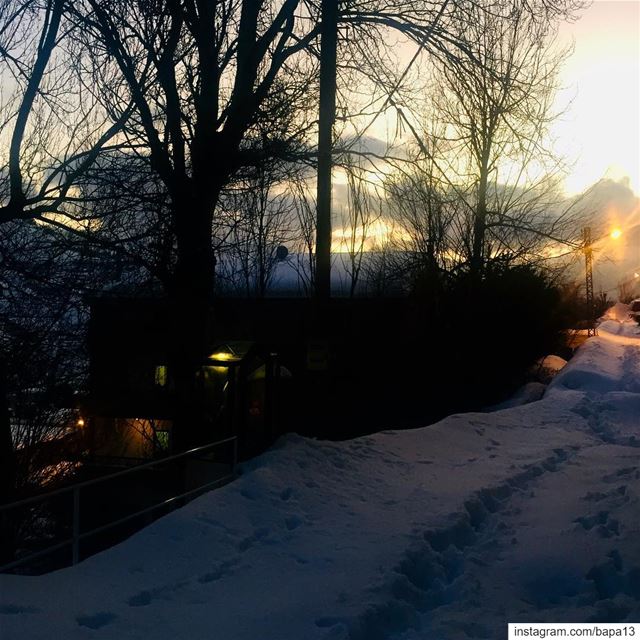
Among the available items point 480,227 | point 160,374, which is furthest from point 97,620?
point 480,227

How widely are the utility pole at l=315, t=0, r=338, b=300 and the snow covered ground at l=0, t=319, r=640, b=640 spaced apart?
2.59 metres

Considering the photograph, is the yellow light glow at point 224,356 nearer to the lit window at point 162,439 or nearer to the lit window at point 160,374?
the lit window at point 162,439

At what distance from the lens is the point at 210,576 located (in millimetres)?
6426

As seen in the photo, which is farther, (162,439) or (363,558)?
(162,439)

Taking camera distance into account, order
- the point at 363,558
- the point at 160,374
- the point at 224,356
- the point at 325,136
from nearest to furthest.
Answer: the point at 363,558
the point at 325,136
the point at 224,356
the point at 160,374

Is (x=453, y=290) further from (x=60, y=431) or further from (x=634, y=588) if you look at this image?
(x=634, y=588)

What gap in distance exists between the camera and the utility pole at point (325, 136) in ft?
37.9

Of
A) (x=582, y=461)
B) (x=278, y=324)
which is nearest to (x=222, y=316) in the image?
(x=278, y=324)

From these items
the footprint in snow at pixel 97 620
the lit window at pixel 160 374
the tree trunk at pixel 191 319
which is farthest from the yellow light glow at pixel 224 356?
the lit window at pixel 160 374

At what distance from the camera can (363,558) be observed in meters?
6.69

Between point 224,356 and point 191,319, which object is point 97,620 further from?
point 191,319

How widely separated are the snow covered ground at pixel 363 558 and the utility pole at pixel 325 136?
8.49 feet

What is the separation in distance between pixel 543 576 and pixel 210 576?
8.91 ft

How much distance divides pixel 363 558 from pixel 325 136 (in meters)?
6.98
